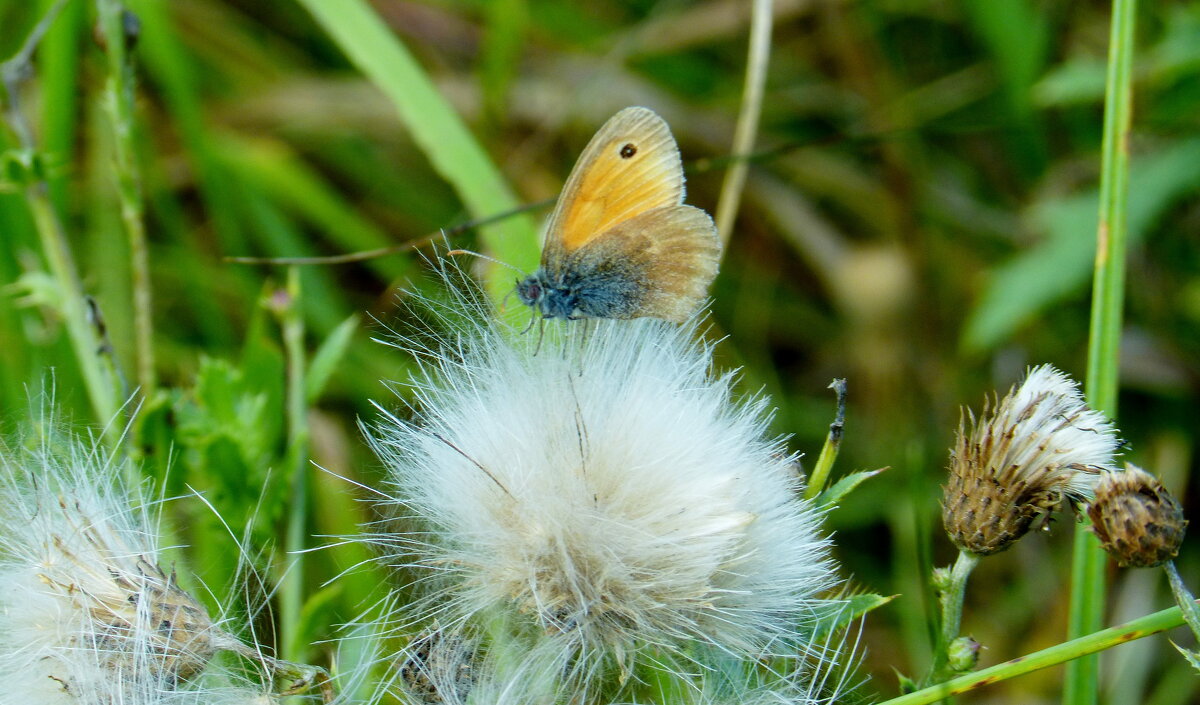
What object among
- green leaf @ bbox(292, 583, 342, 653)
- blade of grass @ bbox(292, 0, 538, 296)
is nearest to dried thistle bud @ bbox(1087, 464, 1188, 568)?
green leaf @ bbox(292, 583, 342, 653)

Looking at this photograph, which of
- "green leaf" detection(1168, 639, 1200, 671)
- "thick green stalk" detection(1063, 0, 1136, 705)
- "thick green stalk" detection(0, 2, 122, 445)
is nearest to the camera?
"green leaf" detection(1168, 639, 1200, 671)

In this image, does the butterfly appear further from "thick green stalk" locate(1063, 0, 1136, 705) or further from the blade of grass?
"thick green stalk" locate(1063, 0, 1136, 705)

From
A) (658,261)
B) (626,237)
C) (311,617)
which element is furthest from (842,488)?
(311,617)

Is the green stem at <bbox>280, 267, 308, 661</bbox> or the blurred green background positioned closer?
the green stem at <bbox>280, 267, 308, 661</bbox>

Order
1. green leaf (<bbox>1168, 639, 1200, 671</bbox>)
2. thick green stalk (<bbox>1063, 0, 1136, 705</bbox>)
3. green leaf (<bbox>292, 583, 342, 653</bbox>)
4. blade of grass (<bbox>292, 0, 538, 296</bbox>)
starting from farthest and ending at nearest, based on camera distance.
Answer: blade of grass (<bbox>292, 0, 538, 296</bbox>) → green leaf (<bbox>292, 583, 342, 653</bbox>) → thick green stalk (<bbox>1063, 0, 1136, 705</bbox>) → green leaf (<bbox>1168, 639, 1200, 671</bbox>)

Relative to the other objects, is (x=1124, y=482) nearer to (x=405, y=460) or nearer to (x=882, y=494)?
(x=405, y=460)

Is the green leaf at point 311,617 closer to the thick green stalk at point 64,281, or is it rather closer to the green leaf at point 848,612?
the thick green stalk at point 64,281

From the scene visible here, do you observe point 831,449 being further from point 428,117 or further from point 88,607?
point 428,117
